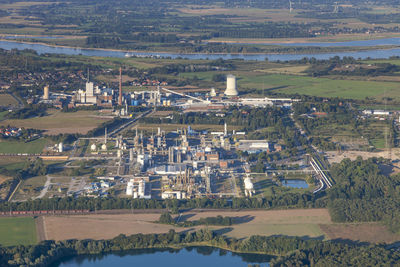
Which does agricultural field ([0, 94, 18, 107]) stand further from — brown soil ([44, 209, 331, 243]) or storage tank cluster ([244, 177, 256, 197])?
storage tank cluster ([244, 177, 256, 197])

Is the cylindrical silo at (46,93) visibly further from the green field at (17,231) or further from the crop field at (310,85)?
the green field at (17,231)

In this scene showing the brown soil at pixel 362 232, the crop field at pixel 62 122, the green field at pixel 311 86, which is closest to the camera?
the brown soil at pixel 362 232

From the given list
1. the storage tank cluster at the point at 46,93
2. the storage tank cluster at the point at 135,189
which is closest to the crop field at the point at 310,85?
the storage tank cluster at the point at 46,93

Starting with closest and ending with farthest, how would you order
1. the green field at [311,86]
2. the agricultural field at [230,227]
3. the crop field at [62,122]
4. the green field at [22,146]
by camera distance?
the agricultural field at [230,227] → the green field at [22,146] → the crop field at [62,122] → the green field at [311,86]

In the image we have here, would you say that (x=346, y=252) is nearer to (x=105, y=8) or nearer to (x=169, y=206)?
(x=169, y=206)

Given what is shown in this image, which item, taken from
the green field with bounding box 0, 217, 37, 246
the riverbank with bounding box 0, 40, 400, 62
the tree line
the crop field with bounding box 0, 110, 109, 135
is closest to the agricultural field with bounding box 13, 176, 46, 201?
the green field with bounding box 0, 217, 37, 246
